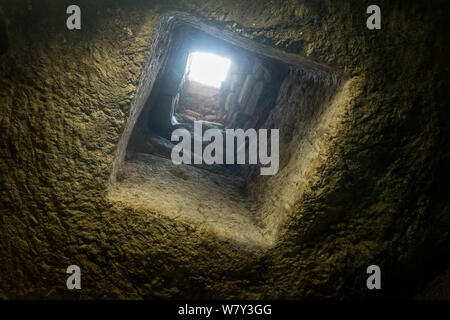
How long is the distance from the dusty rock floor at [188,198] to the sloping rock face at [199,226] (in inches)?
2.7

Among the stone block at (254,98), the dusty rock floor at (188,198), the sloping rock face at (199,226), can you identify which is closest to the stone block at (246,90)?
the stone block at (254,98)

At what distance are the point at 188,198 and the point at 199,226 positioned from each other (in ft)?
1.04

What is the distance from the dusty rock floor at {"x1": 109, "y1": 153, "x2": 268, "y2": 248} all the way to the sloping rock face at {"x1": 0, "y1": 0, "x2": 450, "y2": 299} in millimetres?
69

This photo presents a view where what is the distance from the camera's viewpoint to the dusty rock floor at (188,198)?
1522mm

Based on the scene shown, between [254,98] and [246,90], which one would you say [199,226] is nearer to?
[254,98]

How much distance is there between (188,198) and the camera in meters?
1.78

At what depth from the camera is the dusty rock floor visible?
59.9 inches

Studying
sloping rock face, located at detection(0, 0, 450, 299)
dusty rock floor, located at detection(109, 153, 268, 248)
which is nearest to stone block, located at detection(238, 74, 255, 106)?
dusty rock floor, located at detection(109, 153, 268, 248)

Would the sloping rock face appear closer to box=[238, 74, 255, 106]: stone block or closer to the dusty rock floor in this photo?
the dusty rock floor

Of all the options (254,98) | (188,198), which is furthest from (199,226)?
(254,98)

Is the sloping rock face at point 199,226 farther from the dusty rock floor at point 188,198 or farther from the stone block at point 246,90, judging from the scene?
the stone block at point 246,90

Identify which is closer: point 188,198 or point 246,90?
point 188,198

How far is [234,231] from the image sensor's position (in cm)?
159

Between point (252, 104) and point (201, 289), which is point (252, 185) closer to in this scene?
point (201, 289)
